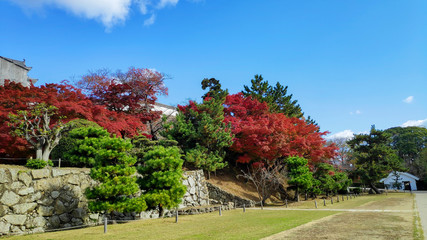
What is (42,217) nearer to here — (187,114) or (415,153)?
(187,114)

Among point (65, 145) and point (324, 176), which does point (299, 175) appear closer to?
point (324, 176)

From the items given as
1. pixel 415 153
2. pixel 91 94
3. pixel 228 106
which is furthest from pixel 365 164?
pixel 91 94

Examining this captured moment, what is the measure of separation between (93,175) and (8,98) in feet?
24.7

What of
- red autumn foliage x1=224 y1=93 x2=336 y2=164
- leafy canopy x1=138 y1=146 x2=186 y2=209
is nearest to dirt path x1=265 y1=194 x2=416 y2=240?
leafy canopy x1=138 y1=146 x2=186 y2=209

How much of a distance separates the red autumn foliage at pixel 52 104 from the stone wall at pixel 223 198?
25.5ft

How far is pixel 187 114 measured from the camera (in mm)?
23328

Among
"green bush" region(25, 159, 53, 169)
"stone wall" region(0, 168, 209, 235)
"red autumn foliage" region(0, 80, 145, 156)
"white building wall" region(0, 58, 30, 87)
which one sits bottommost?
"stone wall" region(0, 168, 209, 235)

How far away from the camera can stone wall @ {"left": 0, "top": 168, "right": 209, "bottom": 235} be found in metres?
11.0

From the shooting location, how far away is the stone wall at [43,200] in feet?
36.1

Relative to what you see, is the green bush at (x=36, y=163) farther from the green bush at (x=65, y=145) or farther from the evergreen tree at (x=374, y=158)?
the evergreen tree at (x=374, y=158)

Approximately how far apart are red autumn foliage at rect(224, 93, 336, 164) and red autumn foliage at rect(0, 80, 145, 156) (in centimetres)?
918

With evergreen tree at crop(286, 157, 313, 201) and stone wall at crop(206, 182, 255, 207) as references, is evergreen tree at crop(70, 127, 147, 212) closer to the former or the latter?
stone wall at crop(206, 182, 255, 207)

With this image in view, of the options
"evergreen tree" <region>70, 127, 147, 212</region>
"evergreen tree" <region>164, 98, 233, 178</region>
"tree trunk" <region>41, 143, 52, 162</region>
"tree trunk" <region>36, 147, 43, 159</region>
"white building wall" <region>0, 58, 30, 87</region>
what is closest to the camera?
"evergreen tree" <region>70, 127, 147, 212</region>

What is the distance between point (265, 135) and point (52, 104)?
1598 centimetres
